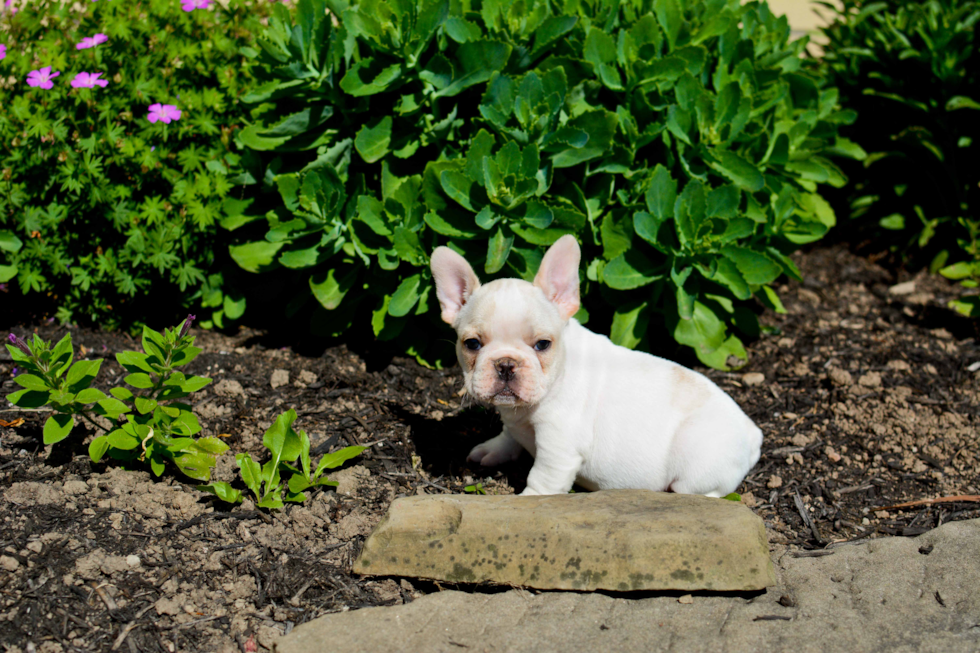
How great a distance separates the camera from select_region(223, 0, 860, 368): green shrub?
15.4ft

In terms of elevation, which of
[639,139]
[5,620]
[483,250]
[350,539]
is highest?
[639,139]

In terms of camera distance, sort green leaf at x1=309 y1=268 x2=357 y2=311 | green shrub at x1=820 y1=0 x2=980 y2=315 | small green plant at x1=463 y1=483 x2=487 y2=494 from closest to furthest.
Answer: small green plant at x1=463 y1=483 x2=487 y2=494, green leaf at x1=309 y1=268 x2=357 y2=311, green shrub at x1=820 y1=0 x2=980 y2=315

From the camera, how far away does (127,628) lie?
311cm

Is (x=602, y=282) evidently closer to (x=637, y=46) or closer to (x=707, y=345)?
(x=707, y=345)

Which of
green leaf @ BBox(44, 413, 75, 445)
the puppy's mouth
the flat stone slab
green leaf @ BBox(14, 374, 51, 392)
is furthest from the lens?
the puppy's mouth

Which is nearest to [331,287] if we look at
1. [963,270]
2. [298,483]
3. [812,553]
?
[298,483]

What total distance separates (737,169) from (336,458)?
313 centimetres

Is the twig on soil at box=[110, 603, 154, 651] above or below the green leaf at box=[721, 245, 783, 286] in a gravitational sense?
below

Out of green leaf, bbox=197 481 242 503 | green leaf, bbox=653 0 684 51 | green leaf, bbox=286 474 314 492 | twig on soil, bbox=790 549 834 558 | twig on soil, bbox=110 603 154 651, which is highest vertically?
green leaf, bbox=653 0 684 51

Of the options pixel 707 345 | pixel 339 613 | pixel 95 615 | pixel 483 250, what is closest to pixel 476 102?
pixel 483 250

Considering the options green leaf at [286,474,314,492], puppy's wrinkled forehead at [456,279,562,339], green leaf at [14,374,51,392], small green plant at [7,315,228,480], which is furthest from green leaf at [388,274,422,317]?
green leaf at [14,374,51,392]

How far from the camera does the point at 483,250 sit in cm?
496

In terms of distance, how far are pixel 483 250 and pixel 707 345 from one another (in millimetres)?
1661

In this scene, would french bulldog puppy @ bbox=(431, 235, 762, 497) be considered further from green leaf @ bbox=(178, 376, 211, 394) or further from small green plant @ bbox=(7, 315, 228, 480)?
small green plant @ bbox=(7, 315, 228, 480)
